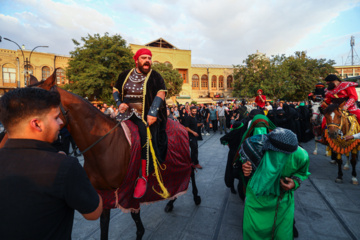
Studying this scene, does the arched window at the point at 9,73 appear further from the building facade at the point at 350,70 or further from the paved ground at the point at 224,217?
the building facade at the point at 350,70

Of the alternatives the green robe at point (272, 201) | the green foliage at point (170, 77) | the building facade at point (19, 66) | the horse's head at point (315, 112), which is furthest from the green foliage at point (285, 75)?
the building facade at point (19, 66)

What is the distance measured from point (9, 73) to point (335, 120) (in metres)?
38.1

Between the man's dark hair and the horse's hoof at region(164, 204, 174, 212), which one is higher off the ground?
the man's dark hair

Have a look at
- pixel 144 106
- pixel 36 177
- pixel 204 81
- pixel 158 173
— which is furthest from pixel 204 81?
pixel 36 177

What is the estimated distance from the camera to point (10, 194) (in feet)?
3.09

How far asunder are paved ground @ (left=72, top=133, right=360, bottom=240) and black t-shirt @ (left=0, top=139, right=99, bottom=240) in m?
2.38

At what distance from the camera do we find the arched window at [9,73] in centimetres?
2714

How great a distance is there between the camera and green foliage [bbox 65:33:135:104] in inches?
831

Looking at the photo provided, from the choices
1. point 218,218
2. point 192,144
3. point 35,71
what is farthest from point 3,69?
point 218,218

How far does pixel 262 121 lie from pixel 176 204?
2.68 meters

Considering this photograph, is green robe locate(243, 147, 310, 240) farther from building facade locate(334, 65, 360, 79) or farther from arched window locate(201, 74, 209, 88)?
building facade locate(334, 65, 360, 79)

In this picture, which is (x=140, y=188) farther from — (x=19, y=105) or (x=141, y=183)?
(x=19, y=105)

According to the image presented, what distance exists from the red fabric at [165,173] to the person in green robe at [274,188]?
142 cm

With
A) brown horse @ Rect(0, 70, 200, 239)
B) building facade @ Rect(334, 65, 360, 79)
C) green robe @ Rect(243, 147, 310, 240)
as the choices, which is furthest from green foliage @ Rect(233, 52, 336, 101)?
building facade @ Rect(334, 65, 360, 79)
